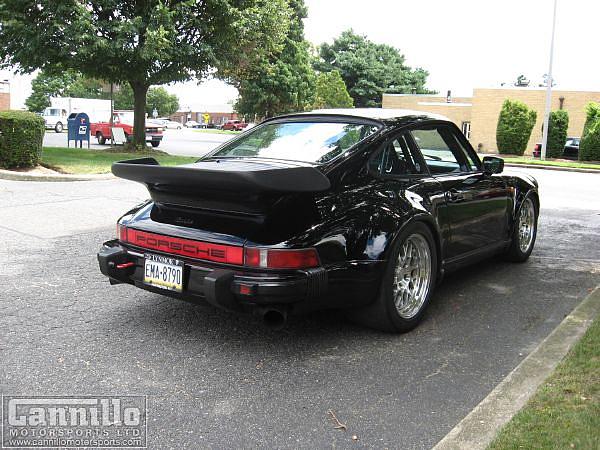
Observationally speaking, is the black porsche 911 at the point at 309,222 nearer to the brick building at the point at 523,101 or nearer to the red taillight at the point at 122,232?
the red taillight at the point at 122,232

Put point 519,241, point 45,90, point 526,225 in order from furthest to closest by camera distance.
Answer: point 45,90 < point 526,225 < point 519,241

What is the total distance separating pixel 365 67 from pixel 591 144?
36.9m

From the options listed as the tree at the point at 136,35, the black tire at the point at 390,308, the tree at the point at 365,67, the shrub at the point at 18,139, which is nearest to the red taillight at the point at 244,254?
the black tire at the point at 390,308

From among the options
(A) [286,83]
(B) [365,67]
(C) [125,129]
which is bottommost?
(C) [125,129]

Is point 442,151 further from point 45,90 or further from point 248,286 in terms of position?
point 45,90

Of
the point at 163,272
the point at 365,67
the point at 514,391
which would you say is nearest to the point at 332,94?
the point at 365,67

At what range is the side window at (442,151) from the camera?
16.1 ft

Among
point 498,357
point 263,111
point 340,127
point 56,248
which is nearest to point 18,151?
point 56,248

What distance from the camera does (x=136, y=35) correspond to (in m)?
17.2

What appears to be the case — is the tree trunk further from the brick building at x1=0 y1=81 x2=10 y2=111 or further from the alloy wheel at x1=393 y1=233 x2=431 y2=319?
the brick building at x1=0 y1=81 x2=10 y2=111

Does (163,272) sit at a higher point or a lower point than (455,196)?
lower

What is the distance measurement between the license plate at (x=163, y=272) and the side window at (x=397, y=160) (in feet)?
4.98

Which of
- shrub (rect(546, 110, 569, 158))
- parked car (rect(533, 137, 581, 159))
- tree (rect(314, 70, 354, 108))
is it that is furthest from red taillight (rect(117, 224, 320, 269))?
tree (rect(314, 70, 354, 108))

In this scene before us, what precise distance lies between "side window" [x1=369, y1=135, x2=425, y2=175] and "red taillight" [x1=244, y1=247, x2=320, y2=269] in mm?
993
